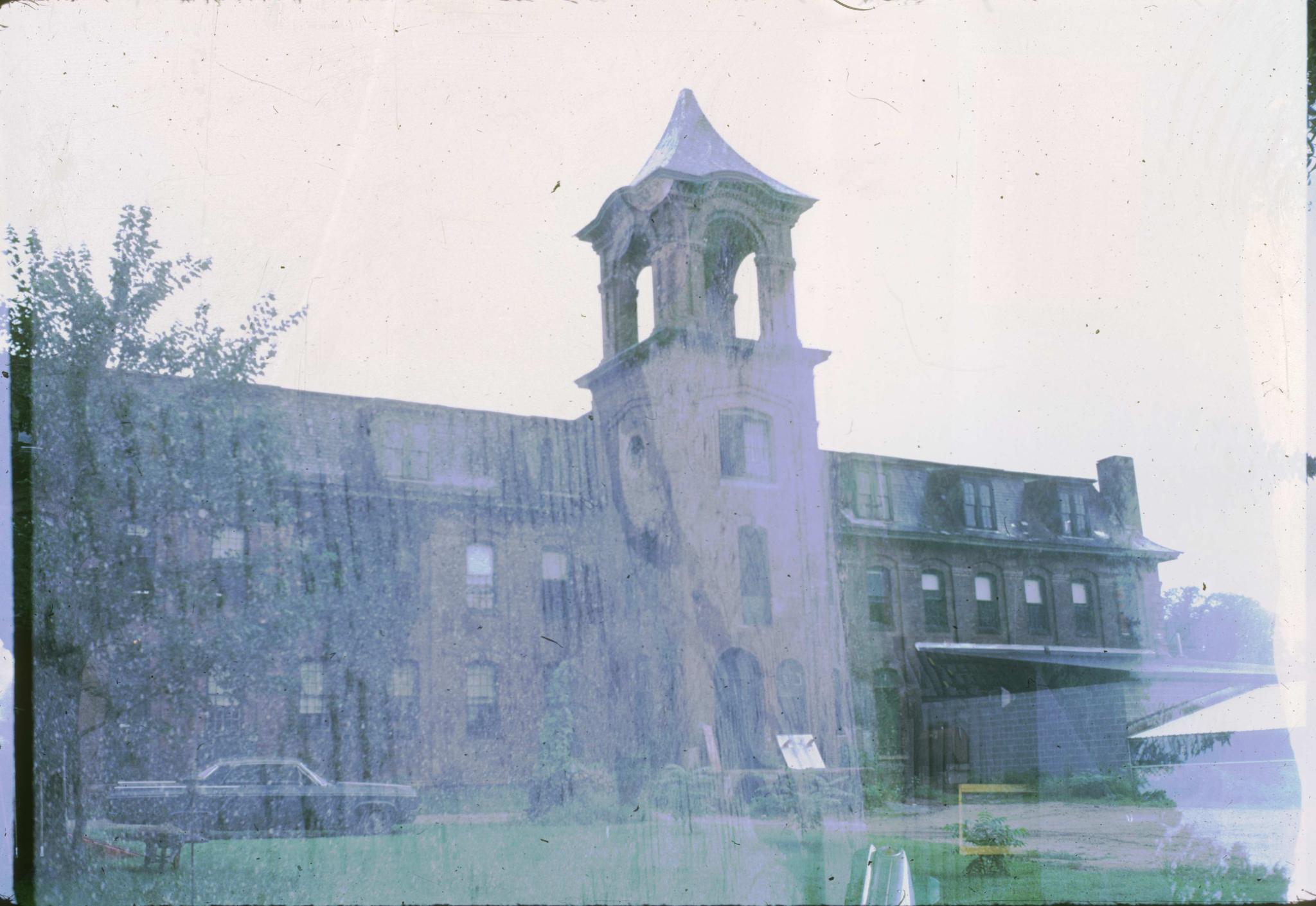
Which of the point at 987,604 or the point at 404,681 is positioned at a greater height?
the point at 987,604

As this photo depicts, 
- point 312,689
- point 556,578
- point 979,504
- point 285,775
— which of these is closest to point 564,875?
point 285,775

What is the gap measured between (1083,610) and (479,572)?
24.5ft

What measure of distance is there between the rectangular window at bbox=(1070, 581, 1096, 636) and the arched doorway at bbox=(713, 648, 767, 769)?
5.04 meters

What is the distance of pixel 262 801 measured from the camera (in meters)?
8.02

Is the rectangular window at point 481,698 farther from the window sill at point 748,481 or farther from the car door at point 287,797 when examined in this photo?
the window sill at point 748,481

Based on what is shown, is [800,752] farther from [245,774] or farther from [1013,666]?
[245,774]

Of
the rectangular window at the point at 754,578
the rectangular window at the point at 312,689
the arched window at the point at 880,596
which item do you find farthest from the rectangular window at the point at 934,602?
the rectangular window at the point at 312,689

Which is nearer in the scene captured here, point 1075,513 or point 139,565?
point 139,565

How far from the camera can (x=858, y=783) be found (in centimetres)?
977

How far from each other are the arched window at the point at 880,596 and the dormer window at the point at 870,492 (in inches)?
29.1

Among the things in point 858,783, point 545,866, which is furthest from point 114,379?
point 858,783

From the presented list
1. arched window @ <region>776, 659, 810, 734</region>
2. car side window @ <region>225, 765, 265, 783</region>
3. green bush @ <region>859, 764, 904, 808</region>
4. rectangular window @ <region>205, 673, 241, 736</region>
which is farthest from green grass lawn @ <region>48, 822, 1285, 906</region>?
arched window @ <region>776, 659, 810, 734</region>

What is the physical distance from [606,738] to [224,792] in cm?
321

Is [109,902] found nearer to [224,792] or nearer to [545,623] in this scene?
[224,792]
